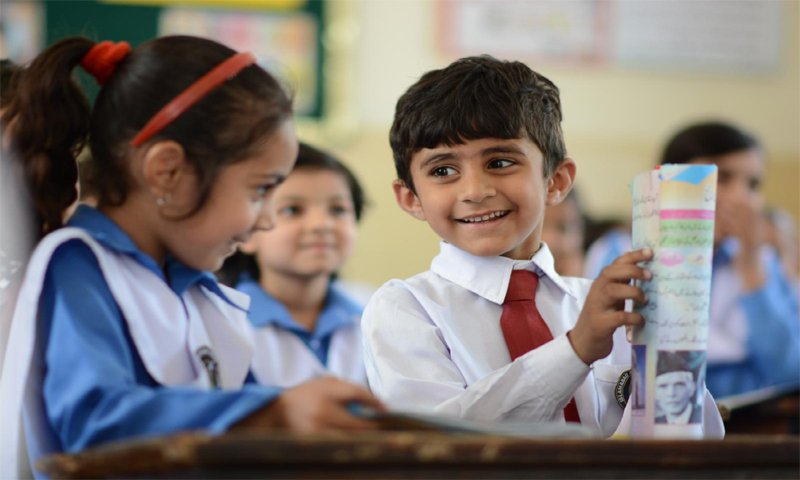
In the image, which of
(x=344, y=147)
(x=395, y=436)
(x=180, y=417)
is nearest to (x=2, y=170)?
(x=180, y=417)

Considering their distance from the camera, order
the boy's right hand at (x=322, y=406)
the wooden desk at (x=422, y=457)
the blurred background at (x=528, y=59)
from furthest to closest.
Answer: the blurred background at (x=528, y=59)
the boy's right hand at (x=322, y=406)
the wooden desk at (x=422, y=457)

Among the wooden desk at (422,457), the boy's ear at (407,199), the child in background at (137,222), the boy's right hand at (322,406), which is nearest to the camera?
the wooden desk at (422,457)

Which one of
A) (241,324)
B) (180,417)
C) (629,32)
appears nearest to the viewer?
(180,417)

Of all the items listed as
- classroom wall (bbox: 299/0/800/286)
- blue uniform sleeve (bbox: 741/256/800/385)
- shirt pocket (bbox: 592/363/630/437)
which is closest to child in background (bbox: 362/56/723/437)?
shirt pocket (bbox: 592/363/630/437)

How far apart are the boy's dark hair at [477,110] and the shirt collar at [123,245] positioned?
0.36 metres

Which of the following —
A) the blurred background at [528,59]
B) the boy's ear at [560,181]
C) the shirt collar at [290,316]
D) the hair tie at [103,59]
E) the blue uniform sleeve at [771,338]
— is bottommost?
the blue uniform sleeve at [771,338]

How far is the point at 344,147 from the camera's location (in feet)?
16.0

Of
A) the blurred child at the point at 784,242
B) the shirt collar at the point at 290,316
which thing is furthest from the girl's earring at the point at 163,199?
the blurred child at the point at 784,242

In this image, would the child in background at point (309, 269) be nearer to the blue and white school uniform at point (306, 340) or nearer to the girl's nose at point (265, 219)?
the blue and white school uniform at point (306, 340)

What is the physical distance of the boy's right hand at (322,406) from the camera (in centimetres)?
97

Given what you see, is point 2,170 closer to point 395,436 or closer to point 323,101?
point 395,436

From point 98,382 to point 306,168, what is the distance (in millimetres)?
1729

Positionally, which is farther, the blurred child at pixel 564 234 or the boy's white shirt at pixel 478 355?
the blurred child at pixel 564 234

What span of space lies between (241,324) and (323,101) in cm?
351
